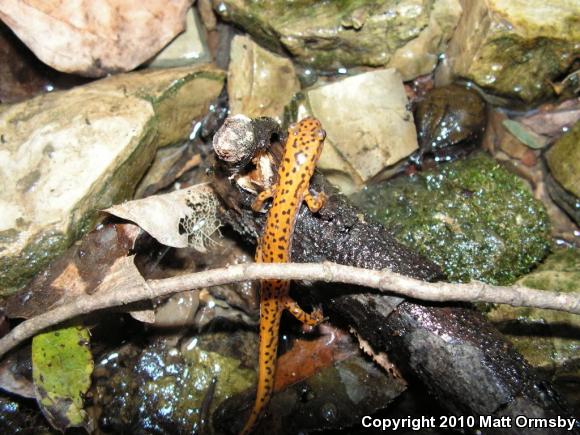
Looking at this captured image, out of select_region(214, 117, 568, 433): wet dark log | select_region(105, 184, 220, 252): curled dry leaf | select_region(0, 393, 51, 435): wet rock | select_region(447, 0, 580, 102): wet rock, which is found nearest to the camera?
select_region(214, 117, 568, 433): wet dark log

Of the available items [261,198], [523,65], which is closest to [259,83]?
[261,198]

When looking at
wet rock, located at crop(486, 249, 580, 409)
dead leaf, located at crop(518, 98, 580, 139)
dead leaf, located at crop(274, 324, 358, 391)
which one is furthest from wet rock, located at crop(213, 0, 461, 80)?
dead leaf, located at crop(274, 324, 358, 391)

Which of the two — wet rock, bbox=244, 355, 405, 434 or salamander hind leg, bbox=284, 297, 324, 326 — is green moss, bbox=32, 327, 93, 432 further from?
salamander hind leg, bbox=284, 297, 324, 326

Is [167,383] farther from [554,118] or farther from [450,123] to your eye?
[554,118]

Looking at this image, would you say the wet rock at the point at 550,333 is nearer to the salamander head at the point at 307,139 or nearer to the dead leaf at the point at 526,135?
the dead leaf at the point at 526,135

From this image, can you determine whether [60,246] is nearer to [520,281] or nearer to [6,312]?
[6,312]

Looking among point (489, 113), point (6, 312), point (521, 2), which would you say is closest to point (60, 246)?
point (6, 312)
